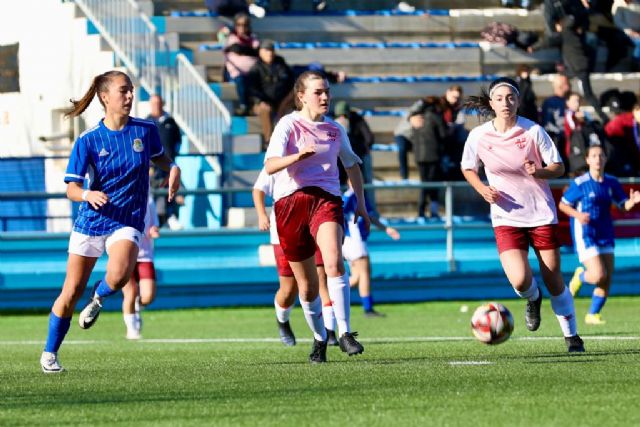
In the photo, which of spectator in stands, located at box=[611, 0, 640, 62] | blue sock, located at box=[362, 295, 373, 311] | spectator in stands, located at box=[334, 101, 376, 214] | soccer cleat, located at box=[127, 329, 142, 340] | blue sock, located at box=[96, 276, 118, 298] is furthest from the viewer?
spectator in stands, located at box=[611, 0, 640, 62]

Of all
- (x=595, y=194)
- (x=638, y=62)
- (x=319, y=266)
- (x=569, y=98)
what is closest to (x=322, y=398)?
(x=319, y=266)

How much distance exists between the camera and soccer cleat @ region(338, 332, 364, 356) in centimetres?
1127

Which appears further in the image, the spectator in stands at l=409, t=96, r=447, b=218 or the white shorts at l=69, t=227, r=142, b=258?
the spectator in stands at l=409, t=96, r=447, b=218

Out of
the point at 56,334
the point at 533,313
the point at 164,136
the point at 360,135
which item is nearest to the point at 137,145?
the point at 56,334

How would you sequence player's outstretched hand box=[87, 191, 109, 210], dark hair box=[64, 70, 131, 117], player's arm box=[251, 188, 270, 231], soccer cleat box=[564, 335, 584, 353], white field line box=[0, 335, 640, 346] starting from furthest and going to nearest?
white field line box=[0, 335, 640, 346] → player's arm box=[251, 188, 270, 231] → soccer cleat box=[564, 335, 584, 353] → dark hair box=[64, 70, 131, 117] → player's outstretched hand box=[87, 191, 109, 210]

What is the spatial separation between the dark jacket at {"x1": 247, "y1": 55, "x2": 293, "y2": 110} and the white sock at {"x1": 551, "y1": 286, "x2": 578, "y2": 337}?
13099mm

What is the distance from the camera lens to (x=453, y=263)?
22.7m

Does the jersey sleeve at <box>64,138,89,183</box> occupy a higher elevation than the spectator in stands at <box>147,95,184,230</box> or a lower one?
higher

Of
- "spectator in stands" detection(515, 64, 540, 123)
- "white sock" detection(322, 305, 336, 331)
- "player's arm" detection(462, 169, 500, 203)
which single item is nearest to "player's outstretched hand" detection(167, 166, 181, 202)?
"player's arm" detection(462, 169, 500, 203)

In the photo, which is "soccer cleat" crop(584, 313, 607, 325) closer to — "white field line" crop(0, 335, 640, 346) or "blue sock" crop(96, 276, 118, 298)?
"white field line" crop(0, 335, 640, 346)

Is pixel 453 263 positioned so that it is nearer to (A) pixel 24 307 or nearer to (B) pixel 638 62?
(A) pixel 24 307

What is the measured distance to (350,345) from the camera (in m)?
11.3

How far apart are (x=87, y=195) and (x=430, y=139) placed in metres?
14.0

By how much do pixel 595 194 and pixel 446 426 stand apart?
10.3 m
